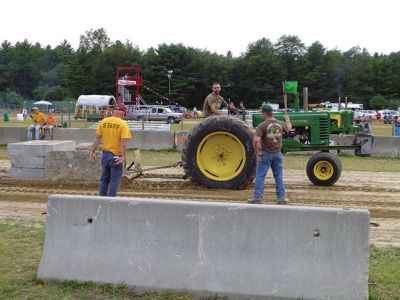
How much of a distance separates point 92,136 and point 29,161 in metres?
8.52

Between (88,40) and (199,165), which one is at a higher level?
(88,40)

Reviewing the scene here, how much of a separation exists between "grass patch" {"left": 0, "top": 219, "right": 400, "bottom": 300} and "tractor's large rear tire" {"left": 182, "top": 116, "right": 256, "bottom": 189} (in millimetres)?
4211

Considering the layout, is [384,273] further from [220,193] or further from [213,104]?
[213,104]

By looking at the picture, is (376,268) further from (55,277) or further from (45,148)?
(45,148)

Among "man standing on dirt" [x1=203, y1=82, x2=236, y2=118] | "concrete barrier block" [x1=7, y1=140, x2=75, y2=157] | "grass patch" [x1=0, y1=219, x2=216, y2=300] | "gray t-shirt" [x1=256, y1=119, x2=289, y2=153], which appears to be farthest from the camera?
"concrete barrier block" [x1=7, y1=140, x2=75, y2=157]

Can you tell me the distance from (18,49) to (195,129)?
12388 cm

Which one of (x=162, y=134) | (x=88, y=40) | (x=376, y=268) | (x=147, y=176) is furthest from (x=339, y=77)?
(x=376, y=268)

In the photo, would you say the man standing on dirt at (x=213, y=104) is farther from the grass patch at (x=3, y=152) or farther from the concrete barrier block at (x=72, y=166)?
the grass patch at (x=3, y=152)

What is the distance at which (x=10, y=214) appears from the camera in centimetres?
827

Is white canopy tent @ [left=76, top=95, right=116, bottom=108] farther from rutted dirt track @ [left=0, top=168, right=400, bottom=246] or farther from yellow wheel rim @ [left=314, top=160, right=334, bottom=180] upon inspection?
yellow wheel rim @ [left=314, top=160, right=334, bottom=180]

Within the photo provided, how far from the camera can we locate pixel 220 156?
10508mm

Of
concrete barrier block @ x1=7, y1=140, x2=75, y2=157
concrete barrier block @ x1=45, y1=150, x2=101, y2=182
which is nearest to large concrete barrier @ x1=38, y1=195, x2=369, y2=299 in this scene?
concrete barrier block @ x1=45, y1=150, x2=101, y2=182

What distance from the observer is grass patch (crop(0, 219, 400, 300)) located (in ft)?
15.4

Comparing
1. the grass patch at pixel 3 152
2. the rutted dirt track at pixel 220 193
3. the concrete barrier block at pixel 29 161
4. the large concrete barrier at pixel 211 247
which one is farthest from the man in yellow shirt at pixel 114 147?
the grass patch at pixel 3 152
